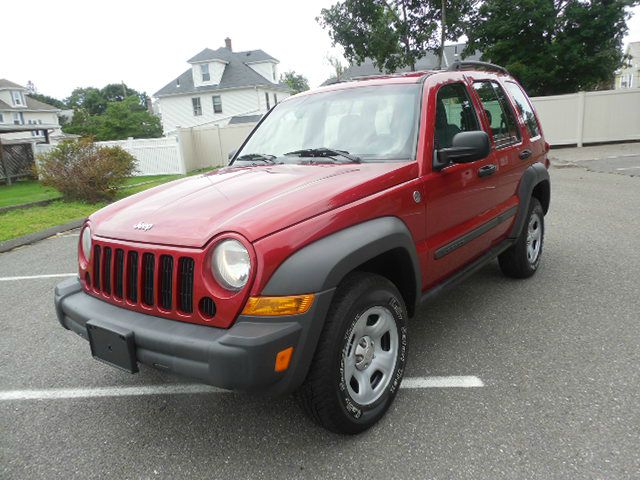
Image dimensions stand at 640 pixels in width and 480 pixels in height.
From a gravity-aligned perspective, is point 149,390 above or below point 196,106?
below

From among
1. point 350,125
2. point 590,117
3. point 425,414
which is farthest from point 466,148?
point 590,117

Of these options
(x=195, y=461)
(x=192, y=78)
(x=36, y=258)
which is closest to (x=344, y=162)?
(x=195, y=461)

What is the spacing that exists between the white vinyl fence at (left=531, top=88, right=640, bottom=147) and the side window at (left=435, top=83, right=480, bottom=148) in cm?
1591

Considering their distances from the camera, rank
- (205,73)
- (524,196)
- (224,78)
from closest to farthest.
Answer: (524,196) < (205,73) < (224,78)

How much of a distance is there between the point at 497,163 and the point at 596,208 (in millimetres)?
4980

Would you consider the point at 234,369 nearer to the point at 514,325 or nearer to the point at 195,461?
the point at 195,461

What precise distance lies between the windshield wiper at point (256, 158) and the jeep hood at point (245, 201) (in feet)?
1.00

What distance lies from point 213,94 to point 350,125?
125 ft

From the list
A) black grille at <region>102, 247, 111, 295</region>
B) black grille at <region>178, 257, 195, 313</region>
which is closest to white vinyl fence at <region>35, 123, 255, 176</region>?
black grille at <region>102, 247, 111, 295</region>

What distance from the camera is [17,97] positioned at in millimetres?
54188

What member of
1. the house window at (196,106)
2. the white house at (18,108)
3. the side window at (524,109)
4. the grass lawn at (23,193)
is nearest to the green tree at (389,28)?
the house window at (196,106)

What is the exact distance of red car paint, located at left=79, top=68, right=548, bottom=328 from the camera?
7.10ft

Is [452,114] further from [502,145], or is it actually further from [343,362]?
[343,362]

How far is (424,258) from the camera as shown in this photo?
2.98 metres
